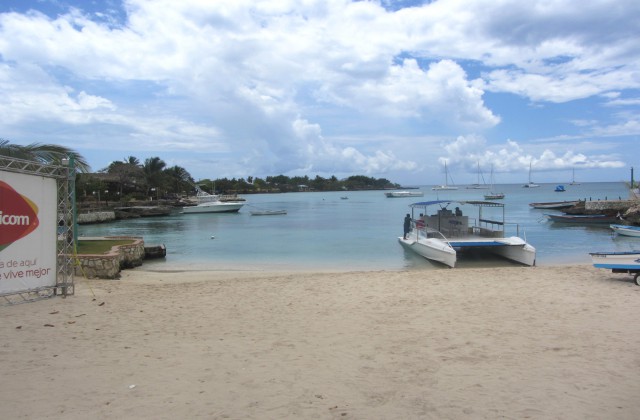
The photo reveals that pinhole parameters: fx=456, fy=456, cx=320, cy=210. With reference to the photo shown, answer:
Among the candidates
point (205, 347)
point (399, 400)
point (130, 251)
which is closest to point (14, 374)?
point (205, 347)

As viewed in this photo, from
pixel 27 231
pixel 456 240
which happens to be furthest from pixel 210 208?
pixel 27 231

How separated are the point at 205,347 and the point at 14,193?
15.7ft

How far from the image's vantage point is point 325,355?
6055mm

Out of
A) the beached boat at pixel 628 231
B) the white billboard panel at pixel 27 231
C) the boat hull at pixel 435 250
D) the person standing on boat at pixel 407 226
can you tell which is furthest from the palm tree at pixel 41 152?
the beached boat at pixel 628 231

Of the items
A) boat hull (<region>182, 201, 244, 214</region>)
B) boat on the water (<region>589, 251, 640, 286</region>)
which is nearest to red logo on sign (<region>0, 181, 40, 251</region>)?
boat on the water (<region>589, 251, 640, 286</region>)

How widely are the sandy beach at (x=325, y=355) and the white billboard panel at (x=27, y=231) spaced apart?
1.84 feet

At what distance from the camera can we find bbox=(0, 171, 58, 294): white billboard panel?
8008 mm

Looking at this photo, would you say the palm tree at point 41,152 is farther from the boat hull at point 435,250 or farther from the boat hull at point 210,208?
the boat hull at point 210,208

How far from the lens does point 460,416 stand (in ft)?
13.8

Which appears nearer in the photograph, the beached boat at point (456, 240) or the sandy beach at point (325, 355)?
the sandy beach at point (325, 355)

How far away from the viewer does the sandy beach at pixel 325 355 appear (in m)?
4.41

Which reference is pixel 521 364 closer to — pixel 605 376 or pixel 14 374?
pixel 605 376

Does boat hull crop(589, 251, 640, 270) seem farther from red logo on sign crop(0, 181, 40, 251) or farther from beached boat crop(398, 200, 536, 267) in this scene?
red logo on sign crop(0, 181, 40, 251)

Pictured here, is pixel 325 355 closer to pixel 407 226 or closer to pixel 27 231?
pixel 27 231
